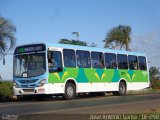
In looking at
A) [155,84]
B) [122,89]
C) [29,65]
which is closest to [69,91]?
[29,65]

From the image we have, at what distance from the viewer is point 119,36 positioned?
181ft

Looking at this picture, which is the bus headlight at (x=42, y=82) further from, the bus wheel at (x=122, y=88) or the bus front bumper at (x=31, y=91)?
the bus wheel at (x=122, y=88)

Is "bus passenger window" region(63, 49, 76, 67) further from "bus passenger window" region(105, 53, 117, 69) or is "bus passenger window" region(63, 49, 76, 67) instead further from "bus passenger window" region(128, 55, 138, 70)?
"bus passenger window" region(128, 55, 138, 70)

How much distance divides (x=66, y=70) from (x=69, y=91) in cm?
125

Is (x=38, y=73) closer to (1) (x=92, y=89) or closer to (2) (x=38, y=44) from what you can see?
(2) (x=38, y=44)

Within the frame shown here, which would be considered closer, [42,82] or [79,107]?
[79,107]

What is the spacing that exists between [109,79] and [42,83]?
6.92m

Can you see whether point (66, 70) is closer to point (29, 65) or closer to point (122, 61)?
point (29, 65)

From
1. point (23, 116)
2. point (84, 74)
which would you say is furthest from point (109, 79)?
point (23, 116)

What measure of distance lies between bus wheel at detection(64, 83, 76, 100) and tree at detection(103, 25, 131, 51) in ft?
91.8

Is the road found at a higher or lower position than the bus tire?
lower

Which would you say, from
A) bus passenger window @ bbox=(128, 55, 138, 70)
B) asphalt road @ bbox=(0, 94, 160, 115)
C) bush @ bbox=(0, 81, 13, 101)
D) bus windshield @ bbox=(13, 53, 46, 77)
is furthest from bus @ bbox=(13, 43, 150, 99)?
asphalt road @ bbox=(0, 94, 160, 115)

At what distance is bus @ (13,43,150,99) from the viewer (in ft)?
82.5

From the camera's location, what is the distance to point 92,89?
2892 cm
